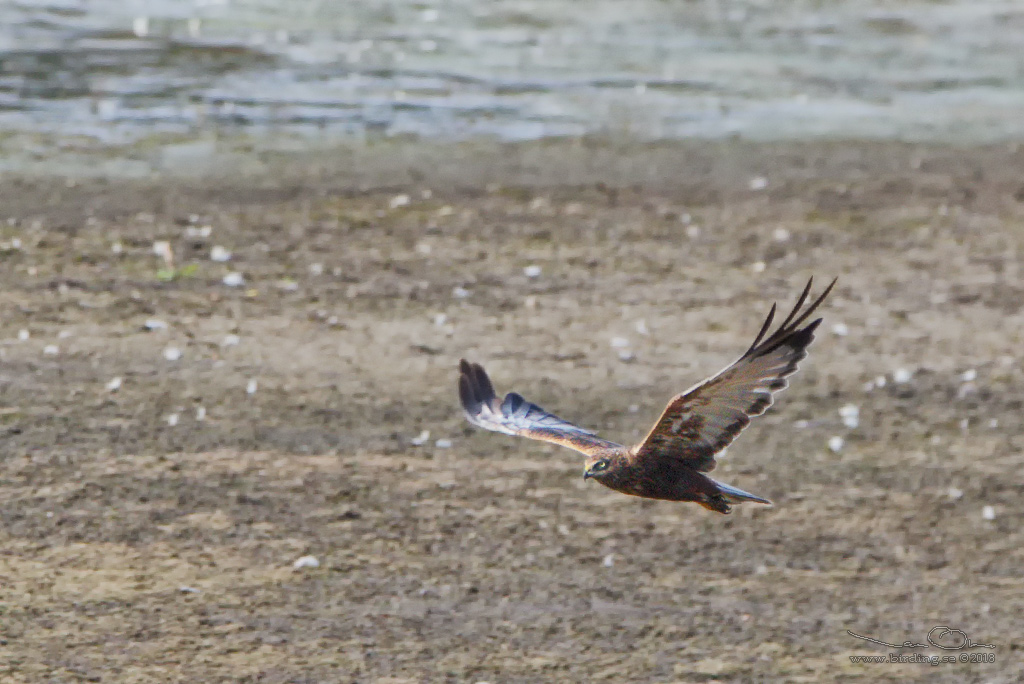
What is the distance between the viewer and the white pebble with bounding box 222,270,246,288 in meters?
8.77

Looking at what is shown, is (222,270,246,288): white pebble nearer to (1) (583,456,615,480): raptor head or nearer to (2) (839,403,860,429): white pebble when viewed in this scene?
(2) (839,403,860,429): white pebble

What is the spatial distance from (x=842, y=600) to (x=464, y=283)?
11.7 ft

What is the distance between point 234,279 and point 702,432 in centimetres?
485

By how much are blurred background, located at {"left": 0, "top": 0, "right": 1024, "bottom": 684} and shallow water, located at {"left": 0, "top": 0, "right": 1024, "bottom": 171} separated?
0.07 metres

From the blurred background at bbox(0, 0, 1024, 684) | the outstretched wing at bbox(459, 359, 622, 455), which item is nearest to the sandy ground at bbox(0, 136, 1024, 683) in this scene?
the blurred background at bbox(0, 0, 1024, 684)

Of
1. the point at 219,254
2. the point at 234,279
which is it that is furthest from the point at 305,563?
the point at 219,254

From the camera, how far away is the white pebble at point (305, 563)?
19.7 feet

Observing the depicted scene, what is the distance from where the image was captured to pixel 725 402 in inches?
171

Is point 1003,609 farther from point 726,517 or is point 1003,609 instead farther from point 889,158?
point 889,158

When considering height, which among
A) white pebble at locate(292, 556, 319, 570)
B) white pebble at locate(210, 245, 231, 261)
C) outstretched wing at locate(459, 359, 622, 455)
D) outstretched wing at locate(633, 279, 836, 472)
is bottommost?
white pebble at locate(292, 556, 319, 570)

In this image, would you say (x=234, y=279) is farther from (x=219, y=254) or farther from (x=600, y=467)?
(x=600, y=467)

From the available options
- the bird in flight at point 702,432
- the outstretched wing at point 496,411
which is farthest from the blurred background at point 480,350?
the bird in flight at point 702,432
